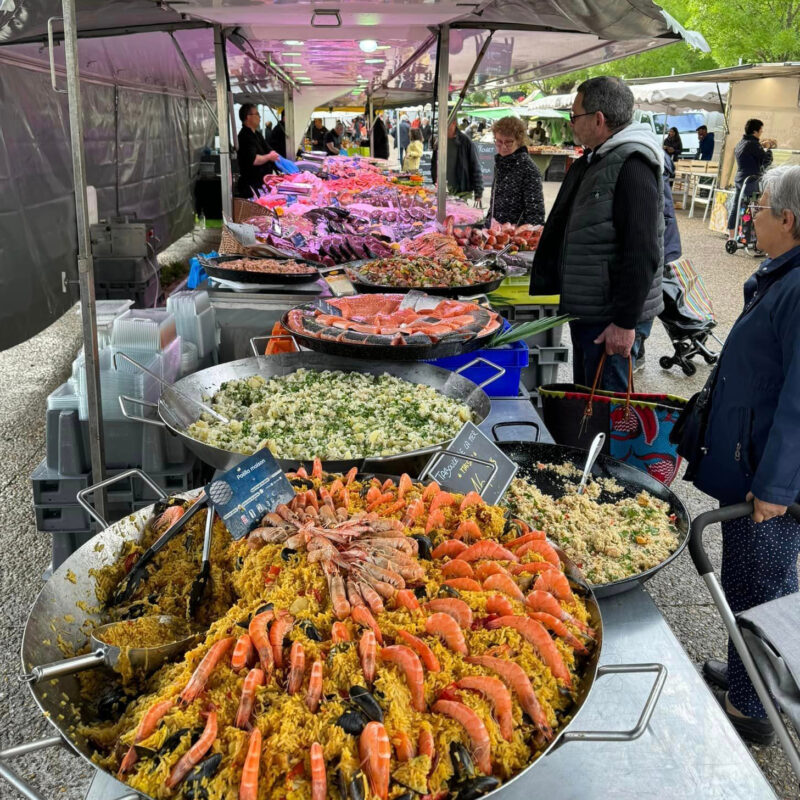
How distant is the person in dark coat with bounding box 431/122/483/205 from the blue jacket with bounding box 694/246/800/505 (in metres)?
9.27

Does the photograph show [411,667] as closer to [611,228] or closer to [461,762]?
[461,762]

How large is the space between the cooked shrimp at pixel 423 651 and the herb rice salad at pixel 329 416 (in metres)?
0.98

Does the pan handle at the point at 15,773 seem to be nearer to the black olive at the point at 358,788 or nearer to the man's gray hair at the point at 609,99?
the black olive at the point at 358,788

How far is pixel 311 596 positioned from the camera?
1390mm

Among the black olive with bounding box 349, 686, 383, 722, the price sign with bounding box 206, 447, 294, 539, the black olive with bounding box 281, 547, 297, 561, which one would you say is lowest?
the black olive with bounding box 349, 686, 383, 722

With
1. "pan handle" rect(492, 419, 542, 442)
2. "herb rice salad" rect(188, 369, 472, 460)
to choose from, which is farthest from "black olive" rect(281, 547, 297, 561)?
"pan handle" rect(492, 419, 542, 442)

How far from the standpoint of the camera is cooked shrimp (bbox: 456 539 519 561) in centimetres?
158

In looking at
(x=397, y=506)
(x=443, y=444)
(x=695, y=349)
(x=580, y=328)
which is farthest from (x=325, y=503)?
(x=695, y=349)

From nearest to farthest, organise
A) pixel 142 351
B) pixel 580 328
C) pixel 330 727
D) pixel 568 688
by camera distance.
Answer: pixel 330 727 → pixel 568 688 → pixel 142 351 → pixel 580 328

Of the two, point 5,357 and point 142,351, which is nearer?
point 142,351

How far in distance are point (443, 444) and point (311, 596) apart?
934mm

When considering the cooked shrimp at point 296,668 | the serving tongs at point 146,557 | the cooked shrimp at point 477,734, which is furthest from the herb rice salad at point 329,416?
the cooked shrimp at point 477,734

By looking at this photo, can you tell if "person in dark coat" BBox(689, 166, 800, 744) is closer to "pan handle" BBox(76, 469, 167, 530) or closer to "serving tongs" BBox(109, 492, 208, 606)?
"serving tongs" BBox(109, 492, 208, 606)

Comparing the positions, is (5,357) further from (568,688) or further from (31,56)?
(568,688)
